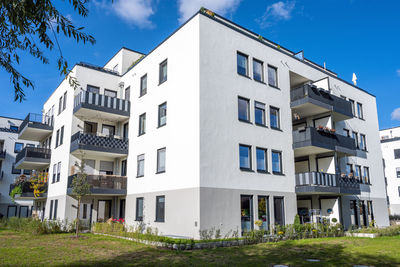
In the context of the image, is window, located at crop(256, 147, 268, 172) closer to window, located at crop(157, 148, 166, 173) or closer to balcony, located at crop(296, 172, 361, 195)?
balcony, located at crop(296, 172, 361, 195)

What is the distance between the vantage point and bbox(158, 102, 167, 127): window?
19.9 m

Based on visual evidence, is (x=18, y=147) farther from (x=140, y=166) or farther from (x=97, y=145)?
(x=140, y=166)

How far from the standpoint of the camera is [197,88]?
17.0 meters

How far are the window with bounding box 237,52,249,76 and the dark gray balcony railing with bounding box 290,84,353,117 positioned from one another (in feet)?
13.7

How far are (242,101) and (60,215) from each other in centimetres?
1454

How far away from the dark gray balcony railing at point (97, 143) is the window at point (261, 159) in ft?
31.6

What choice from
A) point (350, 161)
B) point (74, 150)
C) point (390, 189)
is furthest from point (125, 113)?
point (390, 189)

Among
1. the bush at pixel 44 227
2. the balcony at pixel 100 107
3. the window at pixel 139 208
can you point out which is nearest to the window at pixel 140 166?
the window at pixel 139 208

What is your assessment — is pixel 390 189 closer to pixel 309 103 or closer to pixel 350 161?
pixel 350 161

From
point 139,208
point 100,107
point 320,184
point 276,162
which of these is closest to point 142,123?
point 100,107

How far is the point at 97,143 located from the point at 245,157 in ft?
34.1

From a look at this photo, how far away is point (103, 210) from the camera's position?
77.9 ft

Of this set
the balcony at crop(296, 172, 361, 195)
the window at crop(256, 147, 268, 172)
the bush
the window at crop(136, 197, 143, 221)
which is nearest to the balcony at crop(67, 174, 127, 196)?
the window at crop(136, 197, 143, 221)

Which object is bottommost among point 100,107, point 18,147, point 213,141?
point 213,141
